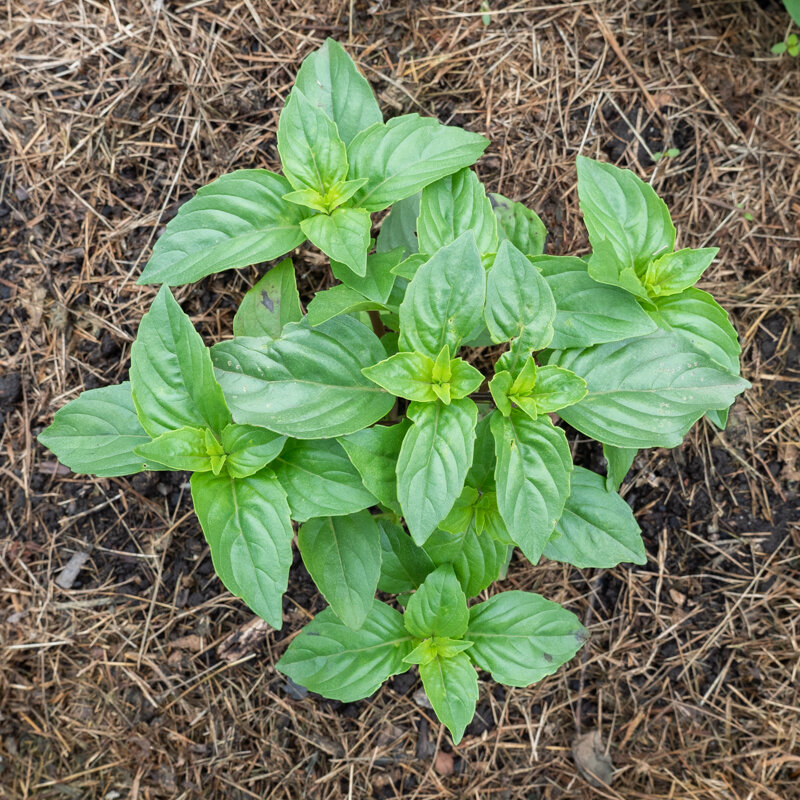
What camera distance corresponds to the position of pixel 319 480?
2129mm

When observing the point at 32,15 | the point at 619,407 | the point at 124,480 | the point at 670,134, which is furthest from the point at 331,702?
the point at 32,15

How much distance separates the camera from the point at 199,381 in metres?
2.04

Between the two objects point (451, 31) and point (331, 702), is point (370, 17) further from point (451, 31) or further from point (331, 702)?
point (331, 702)

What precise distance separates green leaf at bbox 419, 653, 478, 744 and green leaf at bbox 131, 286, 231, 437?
116cm

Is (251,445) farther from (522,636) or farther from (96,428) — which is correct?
(522,636)

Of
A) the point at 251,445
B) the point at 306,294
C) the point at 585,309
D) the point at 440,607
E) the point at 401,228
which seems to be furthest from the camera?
the point at 306,294

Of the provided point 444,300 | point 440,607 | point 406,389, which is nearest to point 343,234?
point 444,300

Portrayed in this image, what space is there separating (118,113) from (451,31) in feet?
5.07

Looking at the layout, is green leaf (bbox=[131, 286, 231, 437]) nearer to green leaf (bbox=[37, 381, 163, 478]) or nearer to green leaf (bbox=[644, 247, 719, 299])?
green leaf (bbox=[37, 381, 163, 478])

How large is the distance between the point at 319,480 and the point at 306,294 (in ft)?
3.72

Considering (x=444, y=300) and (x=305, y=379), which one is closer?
(x=444, y=300)

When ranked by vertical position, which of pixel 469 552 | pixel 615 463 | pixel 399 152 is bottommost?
pixel 469 552

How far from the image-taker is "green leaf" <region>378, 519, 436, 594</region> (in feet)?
8.04

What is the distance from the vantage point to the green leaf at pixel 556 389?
202cm
